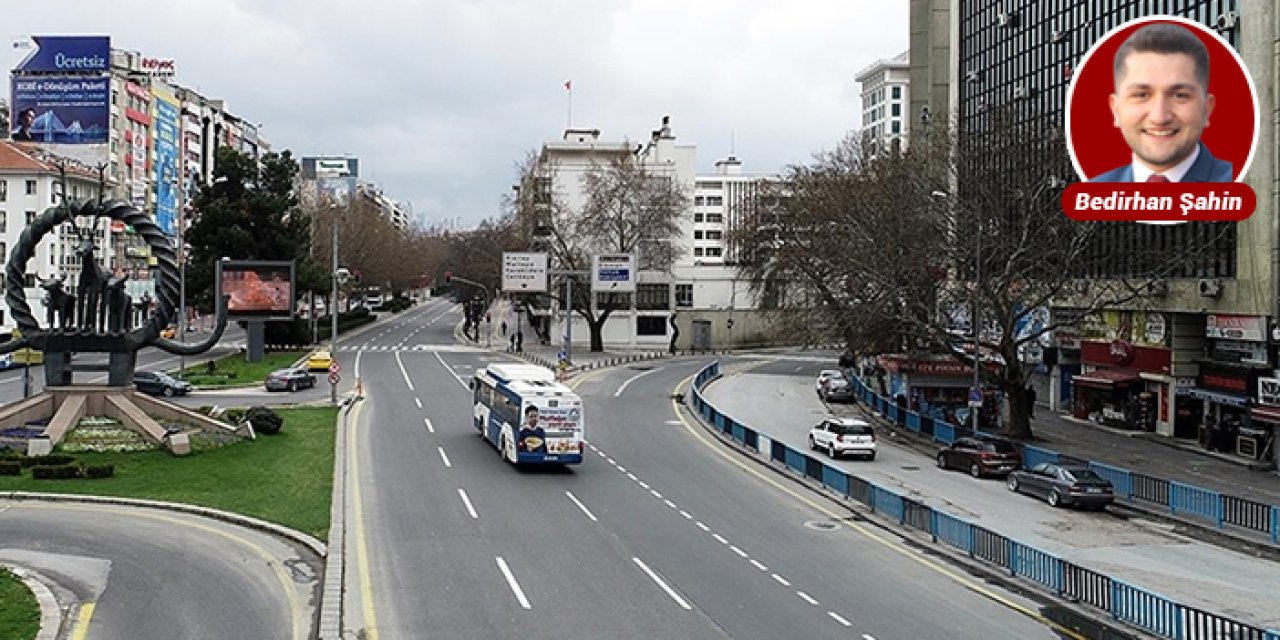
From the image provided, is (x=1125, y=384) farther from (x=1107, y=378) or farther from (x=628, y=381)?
(x=628, y=381)

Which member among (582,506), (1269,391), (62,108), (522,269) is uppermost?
(62,108)

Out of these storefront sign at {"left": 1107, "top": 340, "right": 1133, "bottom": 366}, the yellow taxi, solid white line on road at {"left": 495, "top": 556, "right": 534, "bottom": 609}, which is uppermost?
storefront sign at {"left": 1107, "top": 340, "right": 1133, "bottom": 366}

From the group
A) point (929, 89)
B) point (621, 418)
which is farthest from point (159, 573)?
point (929, 89)

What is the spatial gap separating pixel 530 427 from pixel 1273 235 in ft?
81.2

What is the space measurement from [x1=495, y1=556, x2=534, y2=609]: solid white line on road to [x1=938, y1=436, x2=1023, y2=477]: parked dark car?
19.3 metres

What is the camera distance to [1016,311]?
43781 millimetres

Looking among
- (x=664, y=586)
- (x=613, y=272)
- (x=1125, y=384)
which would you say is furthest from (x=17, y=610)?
(x=613, y=272)

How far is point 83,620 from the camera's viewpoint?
18391 mm

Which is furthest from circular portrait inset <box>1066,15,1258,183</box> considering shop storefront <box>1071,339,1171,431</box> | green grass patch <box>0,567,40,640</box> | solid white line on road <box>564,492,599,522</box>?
shop storefront <box>1071,339,1171,431</box>

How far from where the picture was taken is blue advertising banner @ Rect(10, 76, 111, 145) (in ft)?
297

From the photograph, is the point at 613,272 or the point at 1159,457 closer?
the point at 1159,457

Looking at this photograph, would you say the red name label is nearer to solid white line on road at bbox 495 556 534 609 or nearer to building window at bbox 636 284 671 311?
solid white line on road at bbox 495 556 534 609

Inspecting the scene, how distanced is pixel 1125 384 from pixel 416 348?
5717cm

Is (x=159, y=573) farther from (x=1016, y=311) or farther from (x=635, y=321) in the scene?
(x=635, y=321)
